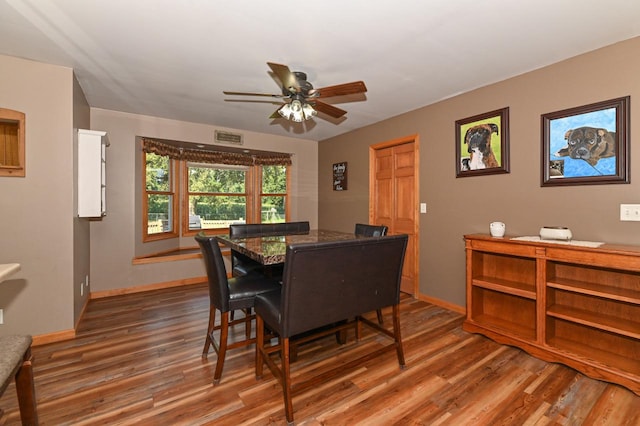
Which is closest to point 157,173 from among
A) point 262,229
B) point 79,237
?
point 79,237

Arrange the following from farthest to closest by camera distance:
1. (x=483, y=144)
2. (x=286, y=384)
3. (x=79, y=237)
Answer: (x=483, y=144) → (x=79, y=237) → (x=286, y=384)

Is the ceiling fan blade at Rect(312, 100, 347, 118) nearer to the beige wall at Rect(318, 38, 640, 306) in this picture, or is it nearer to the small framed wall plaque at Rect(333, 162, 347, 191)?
the beige wall at Rect(318, 38, 640, 306)

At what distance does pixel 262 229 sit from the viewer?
10.6 feet

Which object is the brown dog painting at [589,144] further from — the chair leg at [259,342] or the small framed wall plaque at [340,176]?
the small framed wall plaque at [340,176]

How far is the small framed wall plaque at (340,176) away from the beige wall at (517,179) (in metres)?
0.71

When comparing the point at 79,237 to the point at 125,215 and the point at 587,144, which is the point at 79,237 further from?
the point at 587,144

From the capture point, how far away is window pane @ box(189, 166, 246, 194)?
4.75 meters

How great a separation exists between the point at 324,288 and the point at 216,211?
3.84 m

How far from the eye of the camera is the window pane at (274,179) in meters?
5.29

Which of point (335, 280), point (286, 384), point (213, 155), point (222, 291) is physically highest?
point (213, 155)

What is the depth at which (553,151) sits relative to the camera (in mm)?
2449

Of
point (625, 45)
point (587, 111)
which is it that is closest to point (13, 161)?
point (587, 111)

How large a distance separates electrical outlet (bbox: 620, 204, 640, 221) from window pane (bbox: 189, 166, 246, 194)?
15.7 feet

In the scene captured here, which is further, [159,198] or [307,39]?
[159,198]
